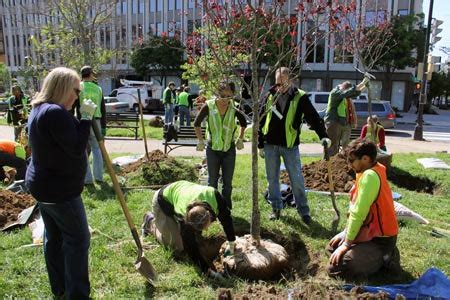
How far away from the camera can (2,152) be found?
652 cm

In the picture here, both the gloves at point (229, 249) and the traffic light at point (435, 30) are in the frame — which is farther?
the traffic light at point (435, 30)

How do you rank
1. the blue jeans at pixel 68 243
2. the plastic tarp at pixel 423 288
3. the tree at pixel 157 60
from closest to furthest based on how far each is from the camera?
1. the blue jeans at pixel 68 243
2. the plastic tarp at pixel 423 288
3. the tree at pixel 157 60

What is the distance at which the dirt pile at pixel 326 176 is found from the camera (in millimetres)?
7048

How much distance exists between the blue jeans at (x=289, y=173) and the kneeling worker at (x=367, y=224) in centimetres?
143

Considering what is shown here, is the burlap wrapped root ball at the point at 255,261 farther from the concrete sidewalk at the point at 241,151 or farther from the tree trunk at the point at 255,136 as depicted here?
the concrete sidewalk at the point at 241,151

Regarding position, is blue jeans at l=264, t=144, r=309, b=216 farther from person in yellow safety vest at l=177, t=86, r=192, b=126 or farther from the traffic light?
the traffic light

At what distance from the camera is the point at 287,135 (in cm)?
508

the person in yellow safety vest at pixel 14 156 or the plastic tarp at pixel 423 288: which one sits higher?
the person in yellow safety vest at pixel 14 156

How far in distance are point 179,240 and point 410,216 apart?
2798 mm

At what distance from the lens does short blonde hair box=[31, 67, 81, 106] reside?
2916mm

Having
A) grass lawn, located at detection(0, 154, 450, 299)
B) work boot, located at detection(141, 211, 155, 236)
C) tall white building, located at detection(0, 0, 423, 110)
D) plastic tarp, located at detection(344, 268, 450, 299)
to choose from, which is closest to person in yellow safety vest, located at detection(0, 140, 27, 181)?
grass lawn, located at detection(0, 154, 450, 299)

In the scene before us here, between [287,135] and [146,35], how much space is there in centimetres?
3883

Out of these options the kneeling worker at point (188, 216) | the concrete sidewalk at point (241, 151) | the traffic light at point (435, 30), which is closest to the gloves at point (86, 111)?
the kneeling worker at point (188, 216)

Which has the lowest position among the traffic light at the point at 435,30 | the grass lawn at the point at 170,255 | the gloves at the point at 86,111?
the grass lawn at the point at 170,255
